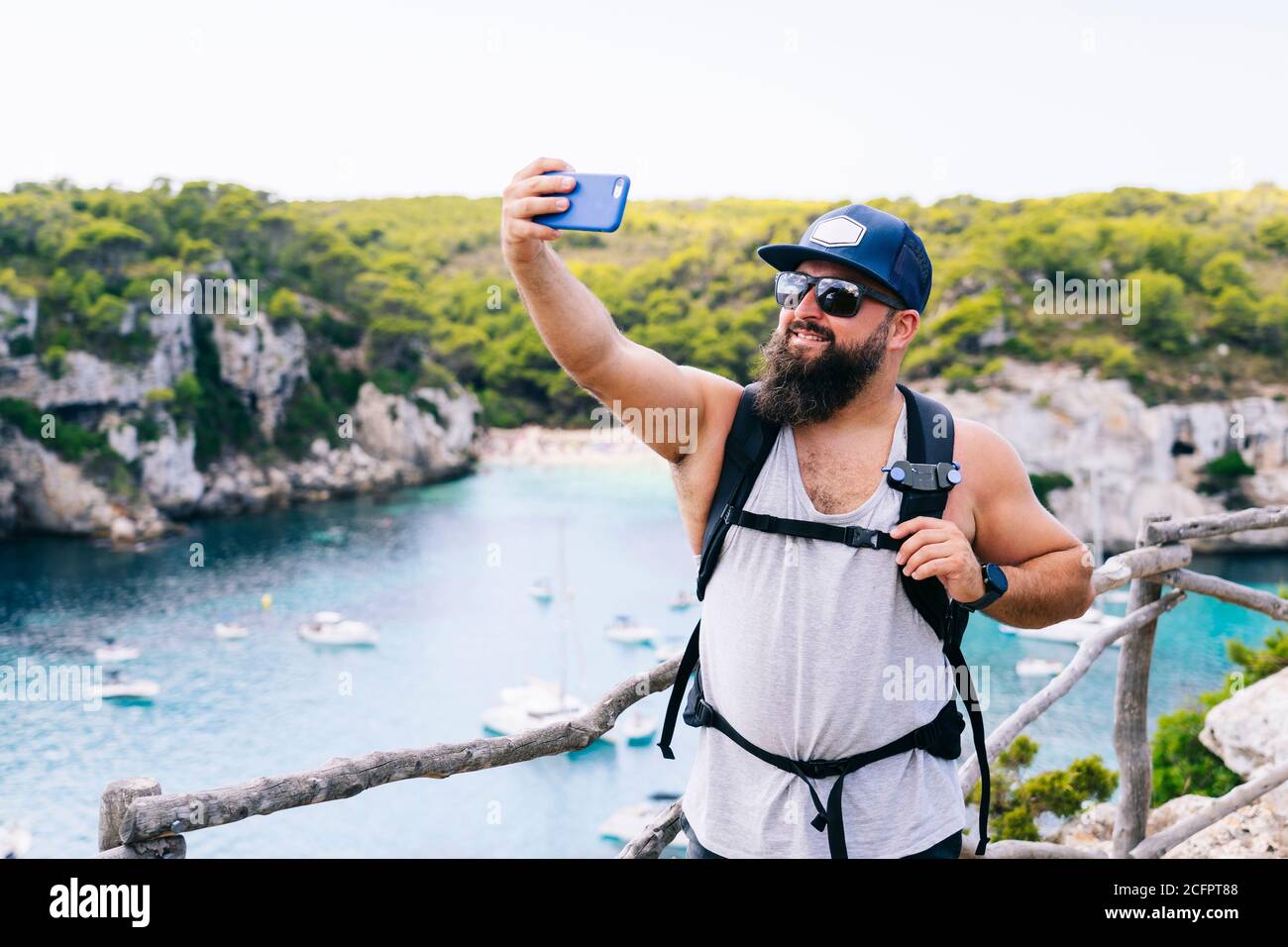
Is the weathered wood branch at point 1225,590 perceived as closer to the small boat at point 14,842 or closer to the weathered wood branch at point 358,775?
the weathered wood branch at point 358,775

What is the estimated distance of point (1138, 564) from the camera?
358cm

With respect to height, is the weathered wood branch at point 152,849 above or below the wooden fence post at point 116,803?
below

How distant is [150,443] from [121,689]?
49.0ft

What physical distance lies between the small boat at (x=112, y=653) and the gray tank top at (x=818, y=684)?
31.2m

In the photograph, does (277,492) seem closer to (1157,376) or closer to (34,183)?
(34,183)

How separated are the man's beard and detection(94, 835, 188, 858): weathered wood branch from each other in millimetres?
1266

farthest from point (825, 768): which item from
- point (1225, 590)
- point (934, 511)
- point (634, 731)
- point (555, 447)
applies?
point (555, 447)

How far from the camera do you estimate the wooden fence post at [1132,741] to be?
161 inches

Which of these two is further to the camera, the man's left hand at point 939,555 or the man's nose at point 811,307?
the man's nose at point 811,307

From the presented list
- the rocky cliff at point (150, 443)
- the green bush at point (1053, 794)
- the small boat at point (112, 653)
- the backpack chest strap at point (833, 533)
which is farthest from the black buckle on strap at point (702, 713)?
the rocky cliff at point (150, 443)

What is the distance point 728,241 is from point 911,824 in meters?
68.9

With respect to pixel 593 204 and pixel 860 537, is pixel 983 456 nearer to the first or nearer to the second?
pixel 860 537

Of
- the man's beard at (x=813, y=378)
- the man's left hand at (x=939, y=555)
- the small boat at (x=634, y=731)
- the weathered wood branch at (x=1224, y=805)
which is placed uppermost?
the man's beard at (x=813, y=378)

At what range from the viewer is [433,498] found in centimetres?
4997
